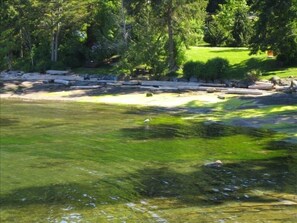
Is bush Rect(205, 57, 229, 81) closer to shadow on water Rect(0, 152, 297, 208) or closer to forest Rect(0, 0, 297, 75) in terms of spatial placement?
forest Rect(0, 0, 297, 75)

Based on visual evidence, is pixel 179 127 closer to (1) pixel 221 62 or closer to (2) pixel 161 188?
(2) pixel 161 188

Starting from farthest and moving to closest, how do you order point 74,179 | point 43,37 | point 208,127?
point 43,37
point 208,127
point 74,179

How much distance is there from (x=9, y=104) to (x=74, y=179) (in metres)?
20.9

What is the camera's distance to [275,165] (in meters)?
15.4

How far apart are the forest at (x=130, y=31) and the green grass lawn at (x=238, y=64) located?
98cm

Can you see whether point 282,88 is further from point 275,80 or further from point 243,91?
point 243,91

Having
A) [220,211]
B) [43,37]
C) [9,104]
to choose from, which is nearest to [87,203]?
[220,211]

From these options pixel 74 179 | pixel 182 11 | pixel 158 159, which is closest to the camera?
pixel 74 179

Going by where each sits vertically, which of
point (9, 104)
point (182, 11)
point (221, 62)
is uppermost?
point (182, 11)

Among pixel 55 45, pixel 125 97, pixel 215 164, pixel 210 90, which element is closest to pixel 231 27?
pixel 55 45

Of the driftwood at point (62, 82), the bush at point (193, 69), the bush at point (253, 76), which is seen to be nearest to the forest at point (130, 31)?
the bush at point (253, 76)

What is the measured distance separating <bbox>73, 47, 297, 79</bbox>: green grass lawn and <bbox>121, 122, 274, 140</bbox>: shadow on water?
497 inches

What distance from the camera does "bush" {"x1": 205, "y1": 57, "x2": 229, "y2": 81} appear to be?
116ft

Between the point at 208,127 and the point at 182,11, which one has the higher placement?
the point at 182,11
